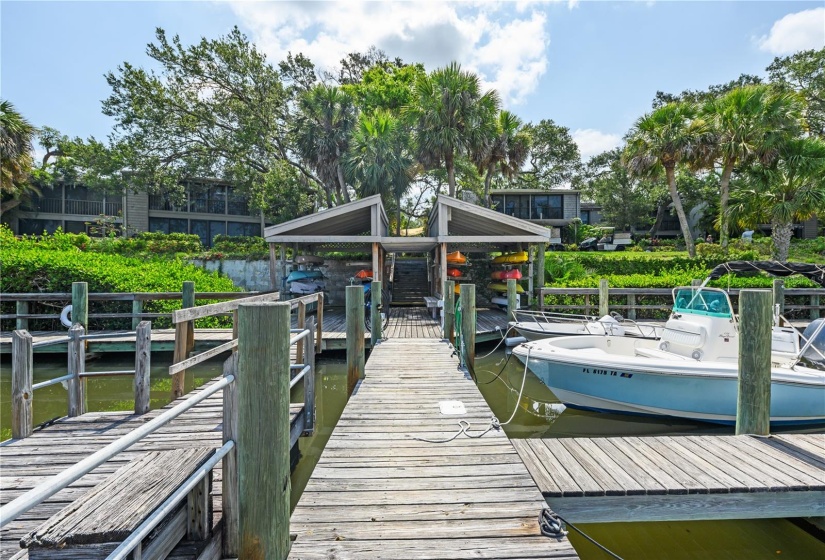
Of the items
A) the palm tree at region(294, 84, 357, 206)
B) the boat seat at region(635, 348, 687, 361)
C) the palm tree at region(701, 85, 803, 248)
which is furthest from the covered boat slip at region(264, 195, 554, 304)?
the palm tree at region(701, 85, 803, 248)

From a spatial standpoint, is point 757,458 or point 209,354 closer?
point 757,458

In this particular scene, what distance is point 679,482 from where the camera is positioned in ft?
10.5

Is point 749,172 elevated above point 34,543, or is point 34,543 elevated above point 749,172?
point 749,172

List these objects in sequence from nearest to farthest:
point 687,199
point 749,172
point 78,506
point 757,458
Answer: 1. point 78,506
2. point 757,458
3. point 749,172
4. point 687,199

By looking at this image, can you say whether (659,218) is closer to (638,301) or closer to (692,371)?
(638,301)

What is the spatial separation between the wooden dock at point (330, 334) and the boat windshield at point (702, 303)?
4.29m

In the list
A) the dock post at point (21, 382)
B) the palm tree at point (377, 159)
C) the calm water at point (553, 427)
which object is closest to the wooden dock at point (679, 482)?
the calm water at point (553, 427)

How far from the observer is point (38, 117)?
59.4 feet

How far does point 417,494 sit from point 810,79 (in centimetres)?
3693

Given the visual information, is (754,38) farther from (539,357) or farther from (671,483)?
(671,483)

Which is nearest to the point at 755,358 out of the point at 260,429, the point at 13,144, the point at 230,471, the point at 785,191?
the point at 260,429

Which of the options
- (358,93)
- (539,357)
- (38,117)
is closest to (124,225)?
(38,117)

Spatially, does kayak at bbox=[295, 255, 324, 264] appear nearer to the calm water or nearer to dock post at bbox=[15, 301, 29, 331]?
the calm water

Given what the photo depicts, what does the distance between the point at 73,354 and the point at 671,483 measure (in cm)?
606
